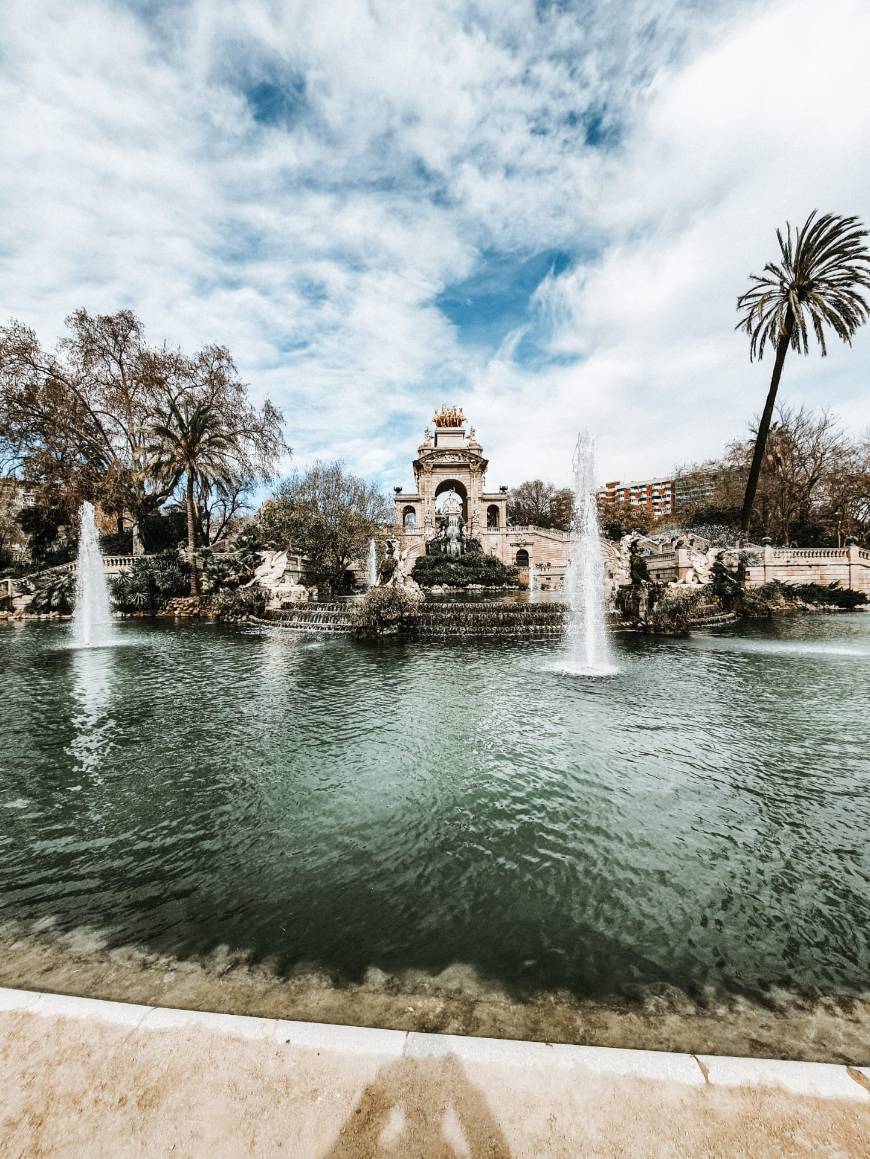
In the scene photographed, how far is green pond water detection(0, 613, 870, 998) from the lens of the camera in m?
2.98

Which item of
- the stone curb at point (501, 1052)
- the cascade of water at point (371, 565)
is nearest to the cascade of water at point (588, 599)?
the stone curb at point (501, 1052)

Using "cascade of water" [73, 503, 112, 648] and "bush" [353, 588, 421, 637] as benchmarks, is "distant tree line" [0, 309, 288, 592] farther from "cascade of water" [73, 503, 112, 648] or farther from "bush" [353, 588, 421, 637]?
"bush" [353, 588, 421, 637]

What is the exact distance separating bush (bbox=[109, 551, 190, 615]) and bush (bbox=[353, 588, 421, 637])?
1594cm

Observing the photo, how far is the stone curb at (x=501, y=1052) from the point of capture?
176cm

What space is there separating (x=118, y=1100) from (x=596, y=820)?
3807 mm

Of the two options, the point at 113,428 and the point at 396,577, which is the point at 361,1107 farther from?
the point at 113,428

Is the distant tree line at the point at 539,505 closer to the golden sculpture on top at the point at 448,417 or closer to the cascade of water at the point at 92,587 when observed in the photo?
the golden sculpture on top at the point at 448,417

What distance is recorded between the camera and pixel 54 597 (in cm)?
2520

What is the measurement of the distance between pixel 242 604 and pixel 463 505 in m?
40.9

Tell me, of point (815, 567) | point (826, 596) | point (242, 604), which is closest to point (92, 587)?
point (242, 604)

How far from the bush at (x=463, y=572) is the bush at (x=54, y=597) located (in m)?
20.2

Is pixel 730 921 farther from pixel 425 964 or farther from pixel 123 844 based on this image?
pixel 123 844

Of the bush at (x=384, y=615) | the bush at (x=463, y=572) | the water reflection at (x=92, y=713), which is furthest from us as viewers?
the bush at (x=463, y=572)

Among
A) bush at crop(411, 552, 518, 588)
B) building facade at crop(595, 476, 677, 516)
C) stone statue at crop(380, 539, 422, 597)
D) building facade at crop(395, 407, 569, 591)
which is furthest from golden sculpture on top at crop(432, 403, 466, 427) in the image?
building facade at crop(595, 476, 677, 516)
